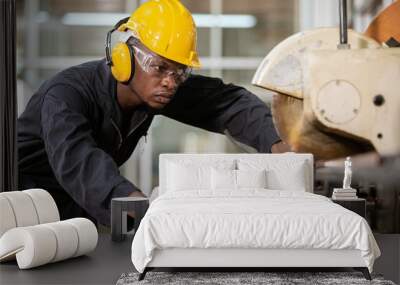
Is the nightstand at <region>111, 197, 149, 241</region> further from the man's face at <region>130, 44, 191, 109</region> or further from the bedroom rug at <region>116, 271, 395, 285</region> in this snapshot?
the bedroom rug at <region>116, 271, 395, 285</region>

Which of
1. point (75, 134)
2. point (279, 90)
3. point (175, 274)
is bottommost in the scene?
point (175, 274)

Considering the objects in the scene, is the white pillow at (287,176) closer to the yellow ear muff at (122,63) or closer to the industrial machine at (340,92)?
the industrial machine at (340,92)

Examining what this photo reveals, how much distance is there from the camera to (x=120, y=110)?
4508 millimetres

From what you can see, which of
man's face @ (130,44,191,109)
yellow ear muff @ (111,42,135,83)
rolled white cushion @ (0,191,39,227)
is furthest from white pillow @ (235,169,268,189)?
rolled white cushion @ (0,191,39,227)

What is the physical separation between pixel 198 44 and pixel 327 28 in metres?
0.89

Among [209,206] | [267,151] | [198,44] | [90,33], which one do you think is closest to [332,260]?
[209,206]

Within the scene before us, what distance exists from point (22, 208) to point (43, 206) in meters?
0.18

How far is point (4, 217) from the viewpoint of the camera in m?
3.57

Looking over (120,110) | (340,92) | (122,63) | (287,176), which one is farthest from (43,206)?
(340,92)

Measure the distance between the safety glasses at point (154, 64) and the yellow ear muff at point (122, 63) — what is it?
5 centimetres

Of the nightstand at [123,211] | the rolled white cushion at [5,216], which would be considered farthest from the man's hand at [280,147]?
the rolled white cushion at [5,216]

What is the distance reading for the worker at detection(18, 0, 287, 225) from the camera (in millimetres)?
4371

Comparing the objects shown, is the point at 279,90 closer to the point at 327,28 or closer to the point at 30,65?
the point at 327,28

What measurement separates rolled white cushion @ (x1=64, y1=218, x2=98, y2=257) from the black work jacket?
551 millimetres
